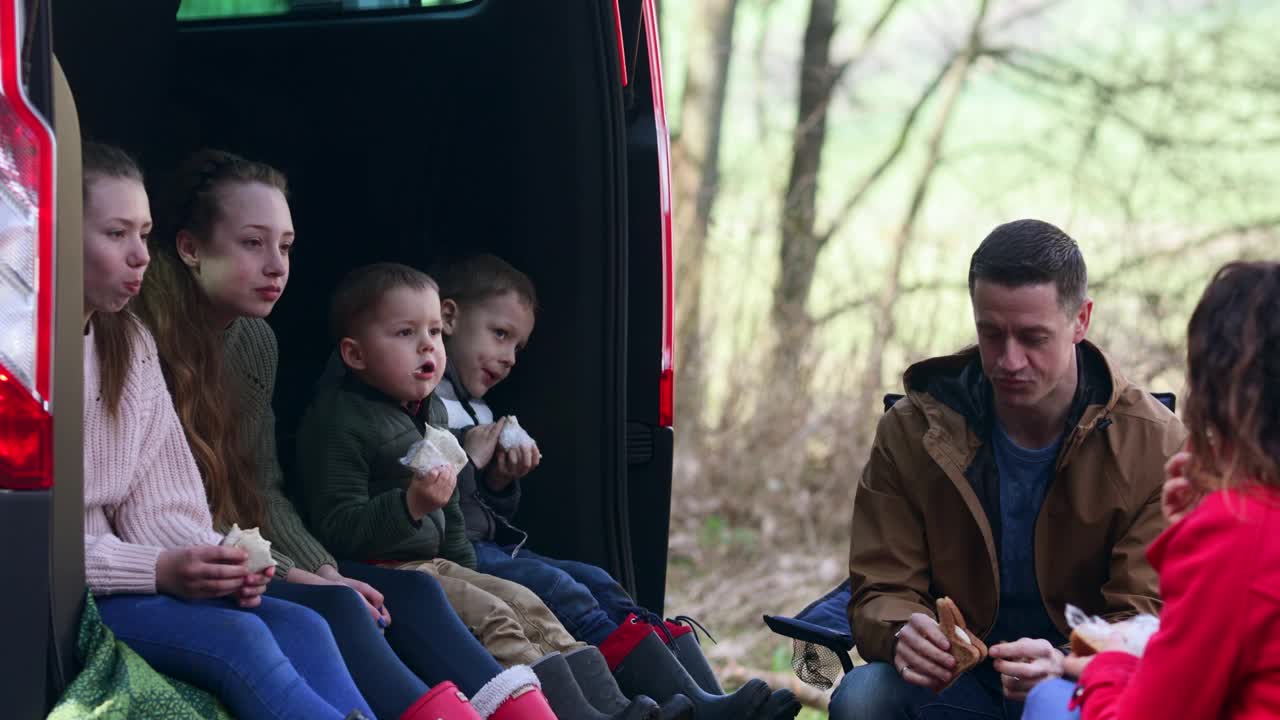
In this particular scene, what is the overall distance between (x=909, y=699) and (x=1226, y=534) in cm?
147

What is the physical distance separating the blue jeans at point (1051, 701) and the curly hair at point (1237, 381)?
0.58m

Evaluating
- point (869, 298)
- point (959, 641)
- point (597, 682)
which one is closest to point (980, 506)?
point (959, 641)

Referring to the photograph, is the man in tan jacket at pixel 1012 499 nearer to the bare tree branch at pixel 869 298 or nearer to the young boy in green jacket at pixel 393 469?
the young boy in green jacket at pixel 393 469

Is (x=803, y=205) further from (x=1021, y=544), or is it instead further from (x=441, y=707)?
(x=441, y=707)

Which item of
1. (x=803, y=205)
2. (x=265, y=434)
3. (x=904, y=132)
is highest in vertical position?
(x=904, y=132)

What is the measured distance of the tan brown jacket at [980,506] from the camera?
3.29 m

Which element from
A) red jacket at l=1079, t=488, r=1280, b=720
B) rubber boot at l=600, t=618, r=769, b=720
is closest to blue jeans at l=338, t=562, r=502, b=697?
rubber boot at l=600, t=618, r=769, b=720

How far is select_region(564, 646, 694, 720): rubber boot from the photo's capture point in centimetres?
329

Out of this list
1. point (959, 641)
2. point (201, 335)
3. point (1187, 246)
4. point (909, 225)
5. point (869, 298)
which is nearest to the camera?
point (959, 641)

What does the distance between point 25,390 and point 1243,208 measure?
27.0 feet

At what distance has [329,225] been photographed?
4.16 metres

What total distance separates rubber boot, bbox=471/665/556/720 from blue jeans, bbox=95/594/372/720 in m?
0.39

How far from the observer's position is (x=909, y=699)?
3316 millimetres

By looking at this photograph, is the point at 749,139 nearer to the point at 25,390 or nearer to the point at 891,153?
the point at 891,153
